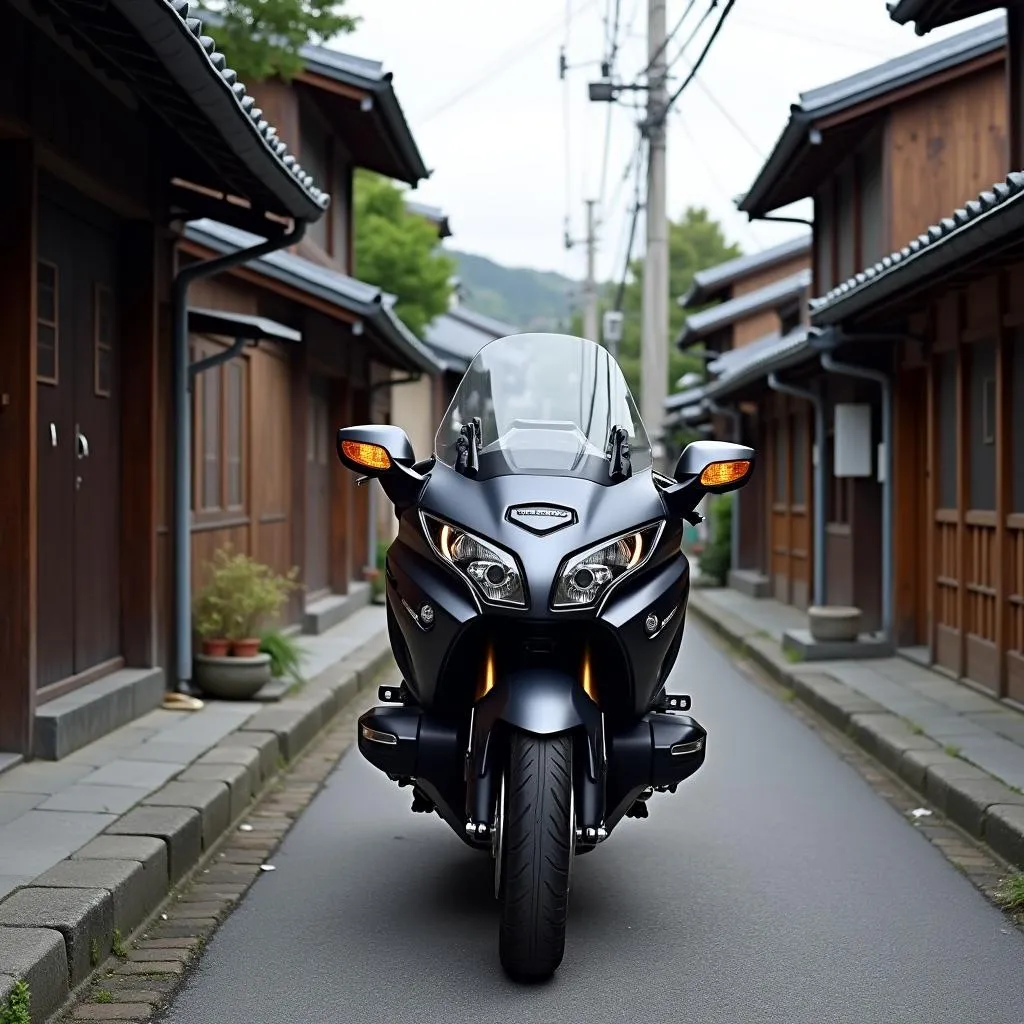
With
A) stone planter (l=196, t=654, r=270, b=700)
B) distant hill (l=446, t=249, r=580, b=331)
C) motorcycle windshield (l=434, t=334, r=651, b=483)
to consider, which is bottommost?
stone planter (l=196, t=654, r=270, b=700)

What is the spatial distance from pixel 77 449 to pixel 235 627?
215cm

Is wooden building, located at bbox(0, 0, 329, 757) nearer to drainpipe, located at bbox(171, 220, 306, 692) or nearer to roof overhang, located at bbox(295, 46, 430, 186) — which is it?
drainpipe, located at bbox(171, 220, 306, 692)

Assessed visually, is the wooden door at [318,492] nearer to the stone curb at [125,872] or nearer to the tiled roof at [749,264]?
the stone curb at [125,872]

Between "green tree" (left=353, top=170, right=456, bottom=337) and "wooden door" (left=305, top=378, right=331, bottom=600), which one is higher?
"green tree" (left=353, top=170, right=456, bottom=337)

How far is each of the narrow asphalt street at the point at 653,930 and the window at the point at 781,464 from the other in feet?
43.9

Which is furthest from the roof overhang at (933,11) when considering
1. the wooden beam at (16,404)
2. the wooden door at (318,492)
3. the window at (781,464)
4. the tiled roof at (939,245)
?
the window at (781,464)

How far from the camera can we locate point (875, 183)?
52.2 ft

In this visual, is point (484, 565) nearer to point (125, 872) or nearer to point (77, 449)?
point (125, 872)

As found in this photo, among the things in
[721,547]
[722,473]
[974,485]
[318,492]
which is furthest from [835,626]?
[721,547]

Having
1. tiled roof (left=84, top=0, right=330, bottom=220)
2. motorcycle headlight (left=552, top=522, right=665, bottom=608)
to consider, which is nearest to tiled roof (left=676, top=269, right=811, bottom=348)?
tiled roof (left=84, top=0, right=330, bottom=220)

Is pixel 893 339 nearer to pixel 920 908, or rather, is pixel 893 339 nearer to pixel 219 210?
pixel 219 210

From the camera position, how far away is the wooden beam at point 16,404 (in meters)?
7.17

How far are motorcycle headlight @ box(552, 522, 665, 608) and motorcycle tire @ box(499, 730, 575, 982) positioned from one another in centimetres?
44

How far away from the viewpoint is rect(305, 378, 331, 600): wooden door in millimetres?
16938
